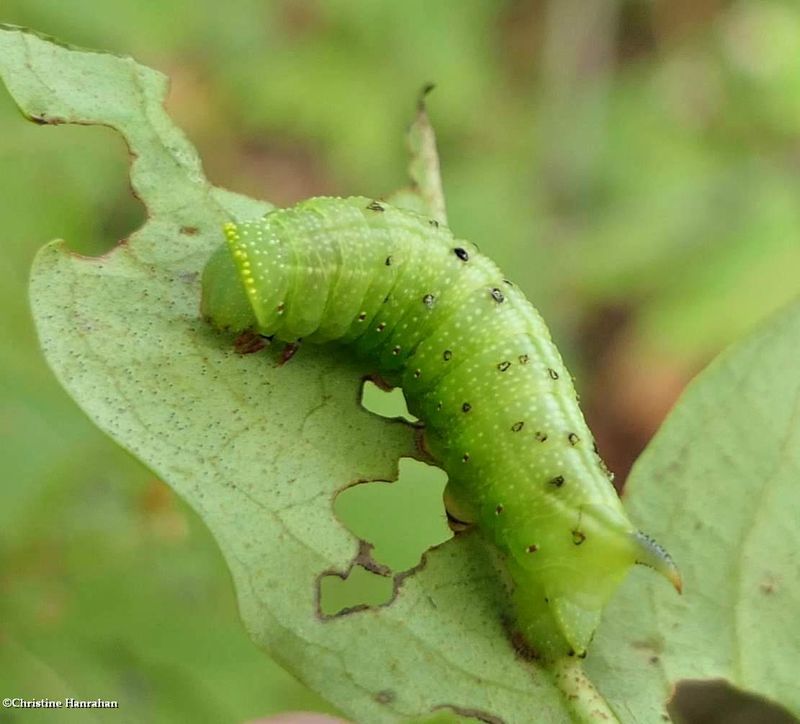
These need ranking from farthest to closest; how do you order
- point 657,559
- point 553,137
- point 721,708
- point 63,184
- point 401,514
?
point 553,137
point 721,708
point 63,184
point 401,514
point 657,559

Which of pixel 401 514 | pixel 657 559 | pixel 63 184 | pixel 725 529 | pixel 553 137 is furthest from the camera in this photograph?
pixel 553 137

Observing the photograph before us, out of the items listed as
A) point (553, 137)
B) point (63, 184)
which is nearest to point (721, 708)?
point (553, 137)

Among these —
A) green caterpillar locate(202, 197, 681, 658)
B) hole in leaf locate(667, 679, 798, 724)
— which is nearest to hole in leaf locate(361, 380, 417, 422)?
green caterpillar locate(202, 197, 681, 658)

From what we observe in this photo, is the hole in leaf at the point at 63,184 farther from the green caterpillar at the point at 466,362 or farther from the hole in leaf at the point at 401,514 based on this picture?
the hole in leaf at the point at 401,514

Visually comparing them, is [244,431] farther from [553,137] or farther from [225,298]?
[553,137]

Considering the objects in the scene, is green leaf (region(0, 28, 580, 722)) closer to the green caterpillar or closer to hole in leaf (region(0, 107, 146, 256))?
the green caterpillar

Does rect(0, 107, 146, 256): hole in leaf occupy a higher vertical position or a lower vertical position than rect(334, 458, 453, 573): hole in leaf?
higher

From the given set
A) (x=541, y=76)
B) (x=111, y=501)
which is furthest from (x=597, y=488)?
(x=541, y=76)

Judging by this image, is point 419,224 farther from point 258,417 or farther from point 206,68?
point 206,68
